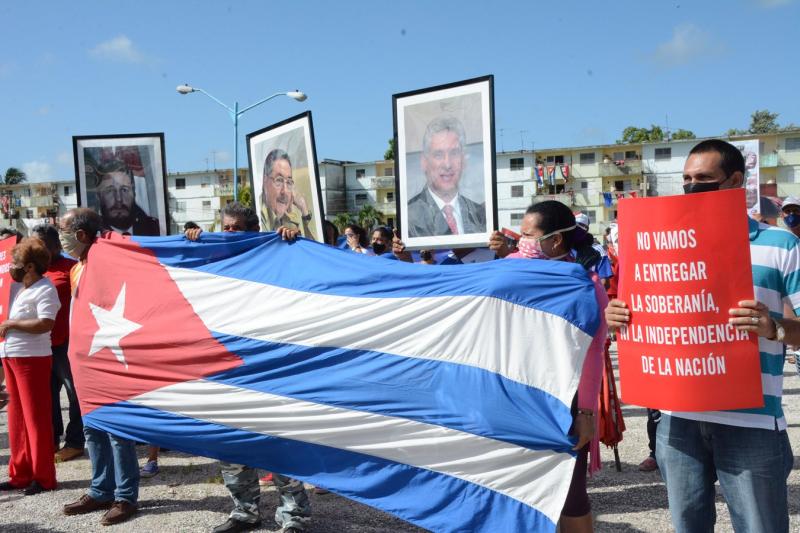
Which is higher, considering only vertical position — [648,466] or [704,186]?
[704,186]

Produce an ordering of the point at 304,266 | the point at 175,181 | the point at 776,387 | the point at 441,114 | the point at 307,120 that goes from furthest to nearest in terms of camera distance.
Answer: the point at 175,181
the point at 307,120
the point at 441,114
the point at 304,266
the point at 776,387

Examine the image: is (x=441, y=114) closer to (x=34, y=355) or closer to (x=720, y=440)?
(x=720, y=440)

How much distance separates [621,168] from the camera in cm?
6494

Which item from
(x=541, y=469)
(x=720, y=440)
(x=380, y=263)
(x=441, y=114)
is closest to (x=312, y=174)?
(x=441, y=114)

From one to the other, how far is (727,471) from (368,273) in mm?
2142

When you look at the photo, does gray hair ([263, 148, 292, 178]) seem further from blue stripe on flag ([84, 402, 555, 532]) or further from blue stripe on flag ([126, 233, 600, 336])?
blue stripe on flag ([84, 402, 555, 532])

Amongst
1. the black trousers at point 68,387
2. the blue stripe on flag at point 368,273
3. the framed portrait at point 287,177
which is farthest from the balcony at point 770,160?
the blue stripe on flag at point 368,273

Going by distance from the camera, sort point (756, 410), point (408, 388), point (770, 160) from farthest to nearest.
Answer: point (770, 160)
point (408, 388)
point (756, 410)

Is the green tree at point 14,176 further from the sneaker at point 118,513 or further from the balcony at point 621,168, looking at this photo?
the sneaker at point 118,513

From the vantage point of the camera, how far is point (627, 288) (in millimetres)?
2561

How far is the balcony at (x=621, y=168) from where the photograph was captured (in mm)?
64938

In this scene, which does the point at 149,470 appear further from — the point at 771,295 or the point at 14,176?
the point at 14,176

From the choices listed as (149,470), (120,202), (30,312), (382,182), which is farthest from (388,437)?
(382,182)

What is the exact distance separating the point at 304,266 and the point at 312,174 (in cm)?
131
